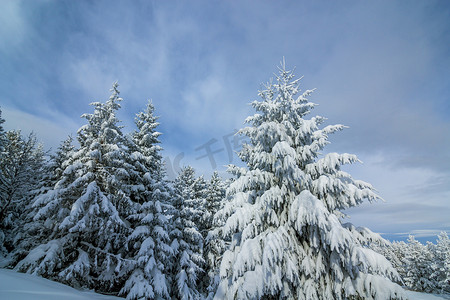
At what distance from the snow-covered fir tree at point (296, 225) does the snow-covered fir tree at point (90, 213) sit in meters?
8.33

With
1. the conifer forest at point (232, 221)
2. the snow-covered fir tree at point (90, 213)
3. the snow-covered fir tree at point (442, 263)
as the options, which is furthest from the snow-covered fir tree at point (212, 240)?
the snow-covered fir tree at point (442, 263)

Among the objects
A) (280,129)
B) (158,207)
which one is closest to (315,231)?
(280,129)

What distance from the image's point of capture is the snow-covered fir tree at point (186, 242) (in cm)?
1602

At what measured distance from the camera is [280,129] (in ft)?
29.8

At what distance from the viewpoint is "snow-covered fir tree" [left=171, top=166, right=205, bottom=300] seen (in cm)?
1602

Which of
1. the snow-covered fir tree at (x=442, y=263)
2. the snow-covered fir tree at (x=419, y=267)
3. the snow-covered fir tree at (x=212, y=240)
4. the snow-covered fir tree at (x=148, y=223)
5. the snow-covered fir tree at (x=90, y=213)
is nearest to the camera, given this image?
the snow-covered fir tree at (x=90, y=213)

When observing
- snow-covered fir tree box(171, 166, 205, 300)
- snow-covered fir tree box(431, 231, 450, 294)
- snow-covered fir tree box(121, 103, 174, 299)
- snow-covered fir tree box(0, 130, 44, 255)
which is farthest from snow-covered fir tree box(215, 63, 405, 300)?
snow-covered fir tree box(431, 231, 450, 294)

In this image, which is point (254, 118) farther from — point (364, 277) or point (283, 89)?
point (364, 277)

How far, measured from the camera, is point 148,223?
14477mm

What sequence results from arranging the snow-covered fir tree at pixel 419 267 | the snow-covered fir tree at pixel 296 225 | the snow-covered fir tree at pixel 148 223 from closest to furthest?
the snow-covered fir tree at pixel 296 225 < the snow-covered fir tree at pixel 148 223 < the snow-covered fir tree at pixel 419 267

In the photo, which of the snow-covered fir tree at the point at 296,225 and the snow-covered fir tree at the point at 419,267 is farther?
the snow-covered fir tree at the point at 419,267

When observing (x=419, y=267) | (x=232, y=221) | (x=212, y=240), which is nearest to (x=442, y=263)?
(x=419, y=267)

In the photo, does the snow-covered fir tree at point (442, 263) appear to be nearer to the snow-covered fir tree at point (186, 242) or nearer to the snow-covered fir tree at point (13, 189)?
the snow-covered fir tree at point (186, 242)

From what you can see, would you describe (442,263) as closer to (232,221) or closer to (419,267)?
(419,267)
